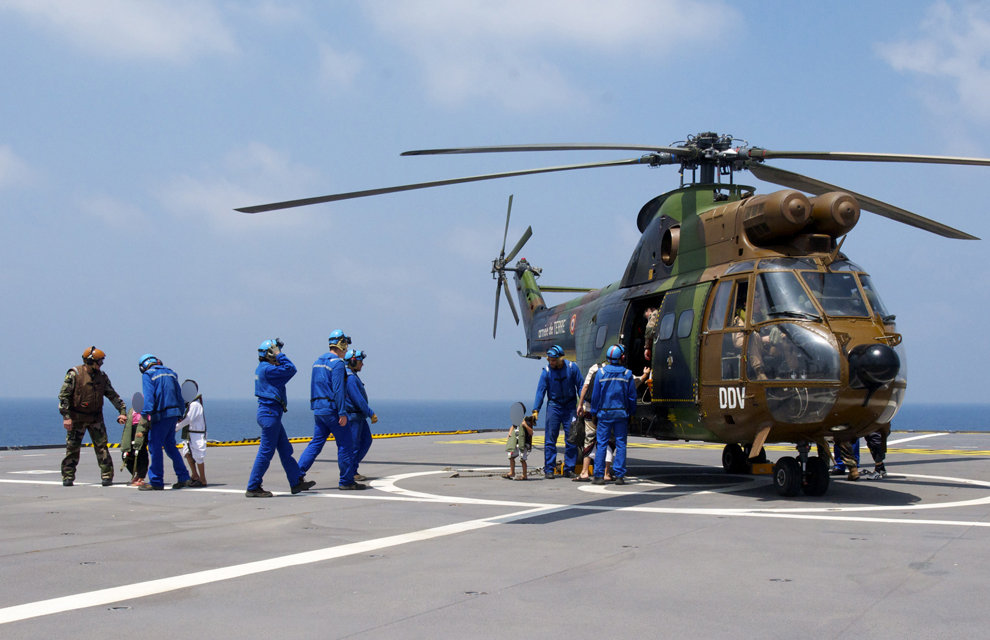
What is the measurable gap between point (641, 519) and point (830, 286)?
392 centimetres

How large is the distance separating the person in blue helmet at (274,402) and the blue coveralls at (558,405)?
3920mm

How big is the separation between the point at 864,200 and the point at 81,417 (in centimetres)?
1155

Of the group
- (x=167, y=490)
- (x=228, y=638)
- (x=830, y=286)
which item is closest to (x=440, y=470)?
(x=167, y=490)

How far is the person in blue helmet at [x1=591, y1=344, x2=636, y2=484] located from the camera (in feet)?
39.5

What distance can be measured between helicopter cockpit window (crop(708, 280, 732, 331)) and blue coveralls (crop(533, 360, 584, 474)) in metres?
2.97

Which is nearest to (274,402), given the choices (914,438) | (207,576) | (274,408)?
(274,408)

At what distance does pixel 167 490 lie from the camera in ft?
38.3

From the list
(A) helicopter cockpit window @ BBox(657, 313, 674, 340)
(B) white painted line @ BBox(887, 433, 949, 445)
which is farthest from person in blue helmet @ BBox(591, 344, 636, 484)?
(B) white painted line @ BBox(887, 433, 949, 445)

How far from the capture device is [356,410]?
11914mm

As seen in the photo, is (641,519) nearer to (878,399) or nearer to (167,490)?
(878,399)

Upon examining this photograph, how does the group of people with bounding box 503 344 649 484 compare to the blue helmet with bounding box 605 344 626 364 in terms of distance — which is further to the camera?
the blue helmet with bounding box 605 344 626 364

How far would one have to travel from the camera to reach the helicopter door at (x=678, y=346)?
11430 mm

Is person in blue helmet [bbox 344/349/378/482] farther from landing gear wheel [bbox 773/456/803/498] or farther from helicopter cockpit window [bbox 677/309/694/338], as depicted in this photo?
landing gear wheel [bbox 773/456/803/498]

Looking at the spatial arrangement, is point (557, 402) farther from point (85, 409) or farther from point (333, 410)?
point (85, 409)
